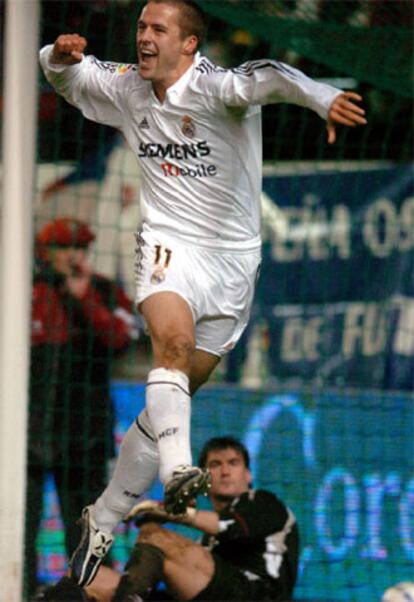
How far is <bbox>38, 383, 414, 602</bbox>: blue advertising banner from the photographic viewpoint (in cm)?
882

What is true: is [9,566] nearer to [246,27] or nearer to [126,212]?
[126,212]

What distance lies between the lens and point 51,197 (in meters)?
8.84

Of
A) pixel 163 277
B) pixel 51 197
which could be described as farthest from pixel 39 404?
pixel 163 277

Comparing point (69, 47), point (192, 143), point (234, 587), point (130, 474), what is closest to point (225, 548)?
point (234, 587)

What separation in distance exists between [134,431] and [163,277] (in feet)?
2.40

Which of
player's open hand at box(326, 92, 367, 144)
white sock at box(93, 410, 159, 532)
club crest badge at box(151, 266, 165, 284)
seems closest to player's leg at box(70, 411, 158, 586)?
white sock at box(93, 410, 159, 532)

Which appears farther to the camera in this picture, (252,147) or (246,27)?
(246,27)

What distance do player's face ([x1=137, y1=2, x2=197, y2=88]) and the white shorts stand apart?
2.16ft

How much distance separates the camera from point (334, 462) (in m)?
8.95

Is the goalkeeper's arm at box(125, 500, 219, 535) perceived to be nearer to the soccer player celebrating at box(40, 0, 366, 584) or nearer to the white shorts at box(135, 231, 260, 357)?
the soccer player celebrating at box(40, 0, 366, 584)

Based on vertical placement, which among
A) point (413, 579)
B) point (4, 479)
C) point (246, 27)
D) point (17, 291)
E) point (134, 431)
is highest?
point (246, 27)

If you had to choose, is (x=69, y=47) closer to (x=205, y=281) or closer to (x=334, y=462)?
(x=205, y=281)

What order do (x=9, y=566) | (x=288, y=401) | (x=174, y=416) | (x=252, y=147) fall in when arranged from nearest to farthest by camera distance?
1. (x=174, y=416)
2. (x=252, y=147)
3. (x=9, y=566)
4. (x=288, y=401)

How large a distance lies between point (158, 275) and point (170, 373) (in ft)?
1.36
